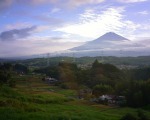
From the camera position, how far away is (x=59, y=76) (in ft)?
222

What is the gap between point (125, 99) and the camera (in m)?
36.4

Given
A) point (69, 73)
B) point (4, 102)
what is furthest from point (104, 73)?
point (4, 102)

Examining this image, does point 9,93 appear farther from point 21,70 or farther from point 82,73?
point 21,70

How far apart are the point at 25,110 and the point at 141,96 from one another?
17.5 m

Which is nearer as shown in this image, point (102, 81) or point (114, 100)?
point (114, 100)

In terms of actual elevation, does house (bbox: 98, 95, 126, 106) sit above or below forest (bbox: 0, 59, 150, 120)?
below

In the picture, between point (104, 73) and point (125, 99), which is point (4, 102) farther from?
point (104, 73)

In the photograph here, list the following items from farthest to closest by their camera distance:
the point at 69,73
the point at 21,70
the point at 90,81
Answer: the point at 21,70
the point at 69,73
the point at 90,81

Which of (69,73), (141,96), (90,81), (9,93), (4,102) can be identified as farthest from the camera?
(69,73)

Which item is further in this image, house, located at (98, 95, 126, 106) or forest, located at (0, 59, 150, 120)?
house, located at (98, 95, 126, 106)

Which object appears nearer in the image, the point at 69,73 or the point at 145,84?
the point at 145,84

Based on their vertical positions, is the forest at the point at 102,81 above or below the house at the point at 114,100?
above

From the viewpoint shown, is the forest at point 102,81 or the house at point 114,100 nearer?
the forest at point 102,81

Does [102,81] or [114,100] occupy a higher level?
[102,81]
